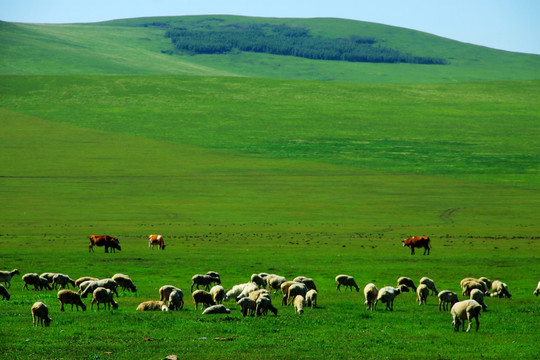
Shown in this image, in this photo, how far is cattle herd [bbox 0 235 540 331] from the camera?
59.7 ft

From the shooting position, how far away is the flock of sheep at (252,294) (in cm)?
1756

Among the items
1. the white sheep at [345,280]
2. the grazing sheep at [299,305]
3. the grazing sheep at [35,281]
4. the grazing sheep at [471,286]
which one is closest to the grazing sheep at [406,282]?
the white sheep at [345,280]

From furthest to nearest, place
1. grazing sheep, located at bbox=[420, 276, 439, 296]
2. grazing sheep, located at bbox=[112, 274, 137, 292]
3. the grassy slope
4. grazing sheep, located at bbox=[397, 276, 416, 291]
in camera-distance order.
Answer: grazing sheep, located at bbox=[397, 276, 416, 291], grazing sheep, located at bbox=[112, 274, 137, 292], grazing sheep, located at bbox=[420, 276, 439, 296], the grassy slope

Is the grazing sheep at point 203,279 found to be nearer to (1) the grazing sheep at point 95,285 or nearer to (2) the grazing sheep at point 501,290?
(1) the grazing sheep at point 95,285

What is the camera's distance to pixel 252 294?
66.2 ft

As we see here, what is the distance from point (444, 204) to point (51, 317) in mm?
45319

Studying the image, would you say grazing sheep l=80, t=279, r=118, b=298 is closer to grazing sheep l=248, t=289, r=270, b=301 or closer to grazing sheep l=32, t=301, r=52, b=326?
grazing sheep l=32, t=301, r=52, b=326

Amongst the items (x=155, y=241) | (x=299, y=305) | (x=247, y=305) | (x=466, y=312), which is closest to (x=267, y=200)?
(x=155, y=241)

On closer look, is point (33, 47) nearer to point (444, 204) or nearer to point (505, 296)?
point (444, 204)

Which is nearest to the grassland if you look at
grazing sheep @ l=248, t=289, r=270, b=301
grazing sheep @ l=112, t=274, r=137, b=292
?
grazing sheep @ l=248, t=289, r=270, b=301

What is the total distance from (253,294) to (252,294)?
56 mm

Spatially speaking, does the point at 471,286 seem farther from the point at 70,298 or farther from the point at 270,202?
the point at 270,202

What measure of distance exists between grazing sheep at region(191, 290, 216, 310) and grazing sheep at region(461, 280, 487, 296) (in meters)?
7.91

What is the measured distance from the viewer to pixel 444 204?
58.7 m
